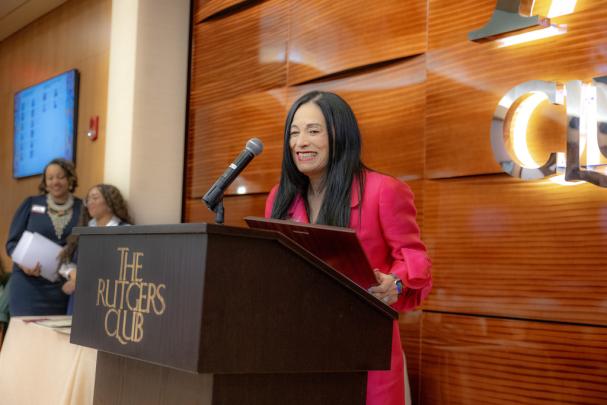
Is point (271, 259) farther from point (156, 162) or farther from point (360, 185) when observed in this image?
point (156, 162)

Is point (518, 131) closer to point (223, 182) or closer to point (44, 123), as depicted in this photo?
point (223, 182)

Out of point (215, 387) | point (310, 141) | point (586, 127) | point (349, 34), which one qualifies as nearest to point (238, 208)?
point (349, 34)

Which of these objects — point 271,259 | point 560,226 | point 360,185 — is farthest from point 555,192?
point 271,259

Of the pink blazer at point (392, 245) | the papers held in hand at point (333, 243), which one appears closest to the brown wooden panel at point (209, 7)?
the pink blazer at point (392, 245)

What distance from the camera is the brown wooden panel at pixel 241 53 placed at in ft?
13.9

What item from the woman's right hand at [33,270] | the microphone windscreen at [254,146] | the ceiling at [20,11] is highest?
the ceiling at [20,11]

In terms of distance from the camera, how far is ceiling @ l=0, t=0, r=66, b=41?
6492 mm

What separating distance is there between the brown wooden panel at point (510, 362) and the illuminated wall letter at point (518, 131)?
0.61 meters

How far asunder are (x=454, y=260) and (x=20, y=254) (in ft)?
9.13

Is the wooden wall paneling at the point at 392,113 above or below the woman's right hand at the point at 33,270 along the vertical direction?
above

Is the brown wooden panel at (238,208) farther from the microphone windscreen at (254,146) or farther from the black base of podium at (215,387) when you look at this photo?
the black base of podium at (215,387)

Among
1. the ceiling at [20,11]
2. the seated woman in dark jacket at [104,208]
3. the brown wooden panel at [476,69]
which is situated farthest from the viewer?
the ceiling at [20,11]

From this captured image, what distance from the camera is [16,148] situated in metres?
7.07

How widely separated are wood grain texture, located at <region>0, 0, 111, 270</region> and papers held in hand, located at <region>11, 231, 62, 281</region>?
1233mm
